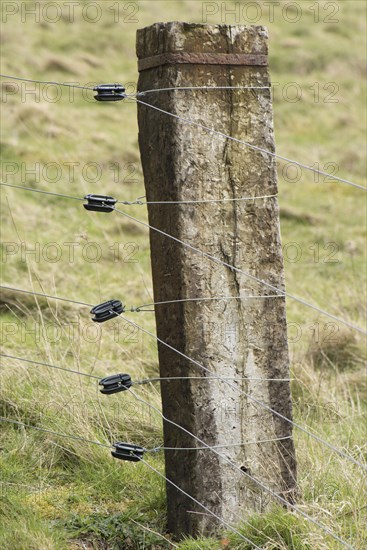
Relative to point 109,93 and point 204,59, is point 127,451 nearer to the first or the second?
point 109,93

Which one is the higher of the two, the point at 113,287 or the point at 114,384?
the point at 114,384

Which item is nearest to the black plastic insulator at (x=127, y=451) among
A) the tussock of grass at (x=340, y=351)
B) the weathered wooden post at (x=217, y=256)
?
the weathered wooden post at (x=217, y=256)

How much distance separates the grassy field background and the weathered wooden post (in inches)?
8.6

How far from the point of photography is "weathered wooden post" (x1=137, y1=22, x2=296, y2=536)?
10.1 feet

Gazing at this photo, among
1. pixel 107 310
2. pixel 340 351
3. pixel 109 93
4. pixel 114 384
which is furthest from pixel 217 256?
pixel 340 351

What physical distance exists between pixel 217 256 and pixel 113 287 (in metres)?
4.19

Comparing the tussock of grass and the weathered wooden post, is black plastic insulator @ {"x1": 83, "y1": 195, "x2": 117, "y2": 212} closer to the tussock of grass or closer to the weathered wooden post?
the weathered wooden post

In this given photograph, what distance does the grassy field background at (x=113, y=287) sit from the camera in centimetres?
338

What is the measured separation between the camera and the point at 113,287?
7.25 m

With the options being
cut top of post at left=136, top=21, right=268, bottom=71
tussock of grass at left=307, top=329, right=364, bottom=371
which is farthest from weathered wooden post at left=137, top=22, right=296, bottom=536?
tussock of grass at left=307, top=329, right=364, bottom=371

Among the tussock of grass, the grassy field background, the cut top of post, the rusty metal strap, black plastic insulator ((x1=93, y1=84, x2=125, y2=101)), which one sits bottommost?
the tussock of grass

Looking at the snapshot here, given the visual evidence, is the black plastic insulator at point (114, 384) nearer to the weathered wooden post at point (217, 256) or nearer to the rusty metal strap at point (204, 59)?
the weathered wooden post at point (217, 256)

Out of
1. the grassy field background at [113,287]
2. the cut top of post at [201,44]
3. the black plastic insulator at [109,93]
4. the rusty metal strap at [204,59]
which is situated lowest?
the grassy field background at [113,287]

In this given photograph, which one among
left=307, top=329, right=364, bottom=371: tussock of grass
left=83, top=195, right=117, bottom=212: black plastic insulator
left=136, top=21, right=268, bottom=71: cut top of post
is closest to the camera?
left=136, top=21, right=268, bottom=71: cut top of post
